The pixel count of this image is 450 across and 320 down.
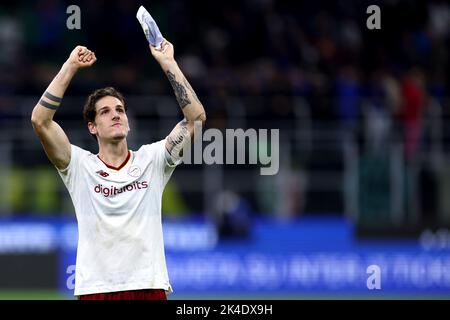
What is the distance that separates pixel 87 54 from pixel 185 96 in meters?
0.74

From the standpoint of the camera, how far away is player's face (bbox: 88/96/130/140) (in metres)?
Answer: 8.38

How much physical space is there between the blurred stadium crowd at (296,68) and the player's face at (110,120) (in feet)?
36.4

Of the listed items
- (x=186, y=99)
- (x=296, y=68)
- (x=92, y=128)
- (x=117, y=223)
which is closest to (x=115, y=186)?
(x=117, y=223)

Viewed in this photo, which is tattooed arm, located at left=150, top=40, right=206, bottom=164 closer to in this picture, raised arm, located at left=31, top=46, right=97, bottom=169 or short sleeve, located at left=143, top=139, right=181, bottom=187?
short sleeve, located at left=143, top=139, right=181, bottom=187

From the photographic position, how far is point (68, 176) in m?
8.48

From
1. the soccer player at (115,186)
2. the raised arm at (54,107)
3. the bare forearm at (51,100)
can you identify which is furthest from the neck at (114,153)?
the bare forearm at (51,100)

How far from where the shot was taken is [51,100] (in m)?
8.27

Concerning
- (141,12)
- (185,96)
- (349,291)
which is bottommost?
(349,291)

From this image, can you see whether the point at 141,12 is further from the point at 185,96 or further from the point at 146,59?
the point at 146,59

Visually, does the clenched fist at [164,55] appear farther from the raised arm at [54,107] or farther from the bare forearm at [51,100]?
the bare forearm at [51,100]

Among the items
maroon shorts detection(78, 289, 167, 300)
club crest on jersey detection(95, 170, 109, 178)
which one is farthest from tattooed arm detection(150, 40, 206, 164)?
maroon shorts detection(78, 289, 167, 300)

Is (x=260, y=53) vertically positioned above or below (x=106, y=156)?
above
